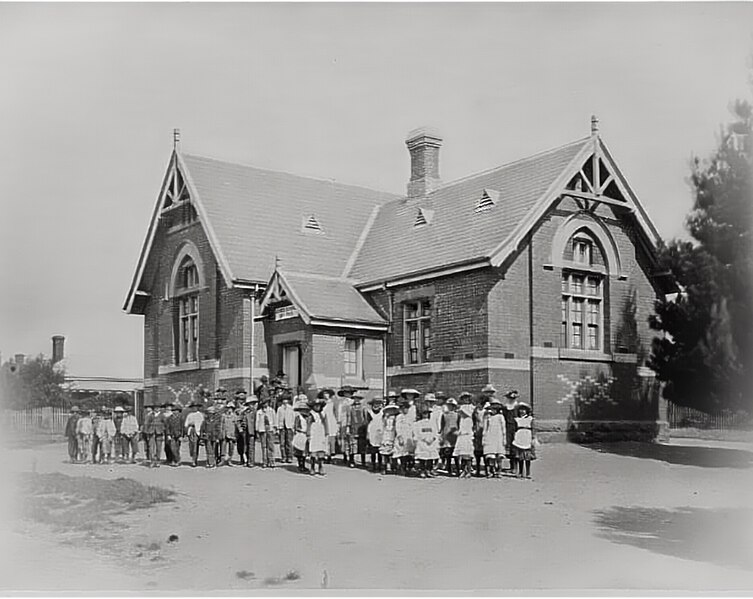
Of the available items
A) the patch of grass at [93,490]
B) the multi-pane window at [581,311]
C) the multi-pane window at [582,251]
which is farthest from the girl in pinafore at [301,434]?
the multi-pane window at [582,251]

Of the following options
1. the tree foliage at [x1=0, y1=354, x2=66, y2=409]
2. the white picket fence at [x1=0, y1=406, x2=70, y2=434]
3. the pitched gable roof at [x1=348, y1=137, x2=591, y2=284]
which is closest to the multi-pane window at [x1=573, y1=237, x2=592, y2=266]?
the pitched gable roof at [x1=348, y1=137, x2=591, y2=284]

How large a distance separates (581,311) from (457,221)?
3.28m

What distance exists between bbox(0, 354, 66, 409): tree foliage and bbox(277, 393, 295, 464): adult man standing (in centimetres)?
477

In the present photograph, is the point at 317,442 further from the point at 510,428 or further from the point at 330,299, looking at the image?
the point at 330,299

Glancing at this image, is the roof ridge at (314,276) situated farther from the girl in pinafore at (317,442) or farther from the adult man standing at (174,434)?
the girl in pinafore at (317,442)

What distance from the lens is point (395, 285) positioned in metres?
21.1

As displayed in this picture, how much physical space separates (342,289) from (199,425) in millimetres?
5411

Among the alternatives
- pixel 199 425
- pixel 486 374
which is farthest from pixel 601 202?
pixel 199 425

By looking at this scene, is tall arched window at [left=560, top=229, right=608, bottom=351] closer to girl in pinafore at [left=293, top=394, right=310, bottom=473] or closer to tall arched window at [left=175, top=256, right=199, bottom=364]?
girl in pinafore at [left=293, top=394, right=310, bottom=473]

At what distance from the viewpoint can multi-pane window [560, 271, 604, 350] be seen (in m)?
18.1

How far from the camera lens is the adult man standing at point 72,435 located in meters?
14.9

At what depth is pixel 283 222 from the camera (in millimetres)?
21312

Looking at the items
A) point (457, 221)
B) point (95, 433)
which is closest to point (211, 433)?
point (95, 433)

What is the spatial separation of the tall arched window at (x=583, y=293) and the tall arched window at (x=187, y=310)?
779cm
